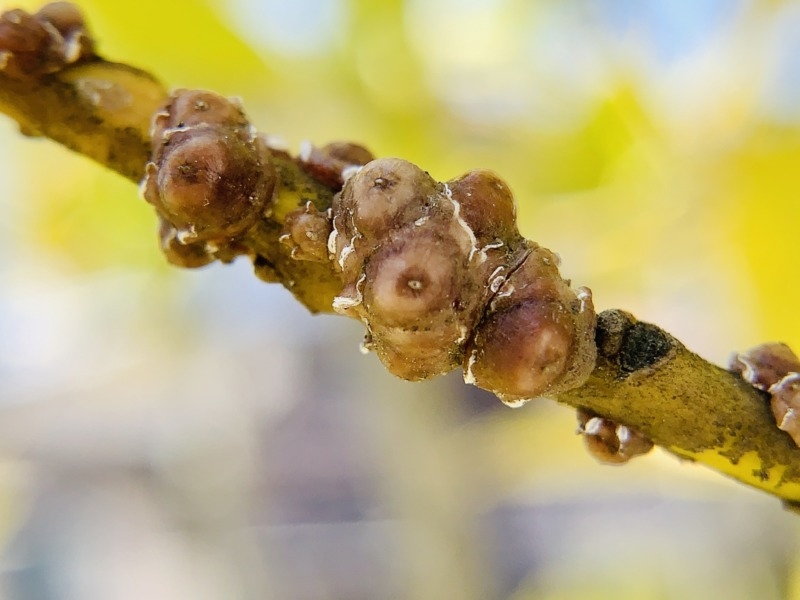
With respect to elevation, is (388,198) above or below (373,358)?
above

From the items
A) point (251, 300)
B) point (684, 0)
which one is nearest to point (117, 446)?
point (251, 300)

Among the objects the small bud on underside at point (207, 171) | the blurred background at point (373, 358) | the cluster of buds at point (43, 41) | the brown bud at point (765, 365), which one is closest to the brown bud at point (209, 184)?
the small bud on underside at point (207, 171)

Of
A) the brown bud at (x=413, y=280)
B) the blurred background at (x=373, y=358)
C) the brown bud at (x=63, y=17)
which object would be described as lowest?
the blurred background at (x=373, y=358)

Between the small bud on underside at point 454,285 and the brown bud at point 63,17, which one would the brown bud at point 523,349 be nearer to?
the small bud on underside at point 454,285

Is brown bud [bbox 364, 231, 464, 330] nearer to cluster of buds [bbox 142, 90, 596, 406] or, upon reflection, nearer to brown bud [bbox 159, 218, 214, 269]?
cluster of buds [bbox 142, 90, 596, 406]

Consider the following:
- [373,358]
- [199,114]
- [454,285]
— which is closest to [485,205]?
[454,285]

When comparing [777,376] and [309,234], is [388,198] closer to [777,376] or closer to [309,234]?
[309,234]

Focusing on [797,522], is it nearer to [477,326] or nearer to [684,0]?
[684,0]
